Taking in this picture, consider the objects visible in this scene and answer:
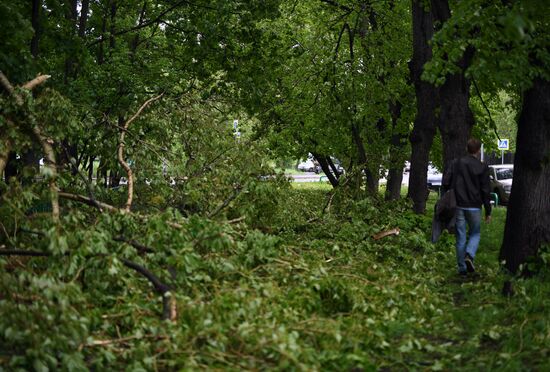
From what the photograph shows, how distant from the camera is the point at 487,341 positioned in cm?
631

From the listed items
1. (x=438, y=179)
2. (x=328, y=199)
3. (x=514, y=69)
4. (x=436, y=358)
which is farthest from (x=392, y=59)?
(x=438, y=179)

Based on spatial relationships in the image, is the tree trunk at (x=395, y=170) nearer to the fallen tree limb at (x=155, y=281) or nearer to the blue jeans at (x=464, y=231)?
the blue jeans at (x=464, y=231)

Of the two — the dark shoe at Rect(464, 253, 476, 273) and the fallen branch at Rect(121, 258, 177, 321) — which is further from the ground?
the fallen branch at Rect(121, 258, 177, 321)

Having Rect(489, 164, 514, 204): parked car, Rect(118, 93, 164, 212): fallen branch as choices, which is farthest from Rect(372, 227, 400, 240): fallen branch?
Rect(489, 164, 514, 204): parked car

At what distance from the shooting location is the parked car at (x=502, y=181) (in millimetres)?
28359

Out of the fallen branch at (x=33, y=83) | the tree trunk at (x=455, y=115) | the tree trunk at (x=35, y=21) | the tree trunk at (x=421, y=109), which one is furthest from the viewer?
the tree trunk at (x=421, y=109)

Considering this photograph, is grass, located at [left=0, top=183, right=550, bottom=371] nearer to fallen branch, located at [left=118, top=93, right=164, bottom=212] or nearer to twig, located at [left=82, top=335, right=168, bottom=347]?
twig, located at [left=82, top=335, right=168, bottom=347]

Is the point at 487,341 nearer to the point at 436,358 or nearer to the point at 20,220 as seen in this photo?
the point at 436,358

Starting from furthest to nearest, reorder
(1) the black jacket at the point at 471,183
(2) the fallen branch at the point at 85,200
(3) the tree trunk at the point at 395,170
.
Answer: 1. (3) the tree trunk at the point at 395,170
2. (1) the black jacket at the point at 471,183
3. (2) the fallen branch at the point at 85,200

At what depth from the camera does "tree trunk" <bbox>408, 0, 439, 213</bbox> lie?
14406mm

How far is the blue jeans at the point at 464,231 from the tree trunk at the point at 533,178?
2.01 feet

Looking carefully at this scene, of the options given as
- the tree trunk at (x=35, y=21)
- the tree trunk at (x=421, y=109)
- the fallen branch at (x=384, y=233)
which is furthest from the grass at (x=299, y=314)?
the tree trunk at (x=421, y=109)

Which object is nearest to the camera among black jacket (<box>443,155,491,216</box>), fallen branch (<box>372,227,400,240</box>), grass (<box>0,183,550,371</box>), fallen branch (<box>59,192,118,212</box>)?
grass (<box>0,183,550,371</box>)

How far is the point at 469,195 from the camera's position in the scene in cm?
952
